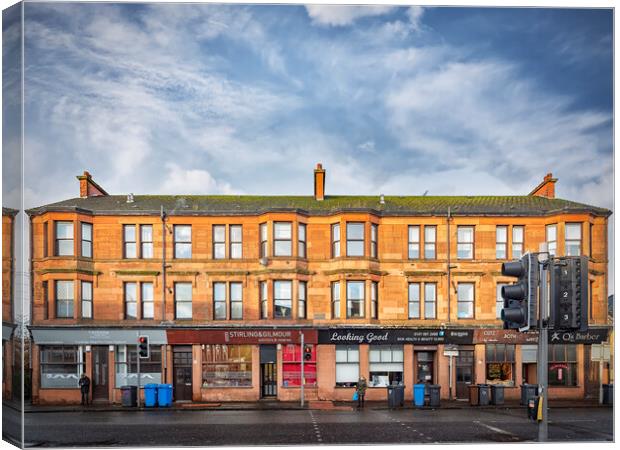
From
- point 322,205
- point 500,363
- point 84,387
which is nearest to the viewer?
point 84,387

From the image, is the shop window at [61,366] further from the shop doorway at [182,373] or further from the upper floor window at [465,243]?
the upper floor window at [465,243]

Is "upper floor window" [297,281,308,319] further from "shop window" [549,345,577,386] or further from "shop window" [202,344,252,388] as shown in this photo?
"shop window" [549,345,577,386]

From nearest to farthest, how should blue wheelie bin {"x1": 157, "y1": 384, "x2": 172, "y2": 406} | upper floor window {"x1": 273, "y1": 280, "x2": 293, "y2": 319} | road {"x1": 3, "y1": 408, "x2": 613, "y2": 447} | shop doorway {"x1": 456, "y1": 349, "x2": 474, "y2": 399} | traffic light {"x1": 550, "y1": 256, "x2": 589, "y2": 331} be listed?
traffic light {"x1": 550, "y1": 256, "x2": 589, "y2": 331} → road {"x1": 3, "y1": 408, "x2": 613, "y2": 447} → blue wheelie bin {"x1": 157, "y1": 384, "x2": 172, "y2": 406} → upper floor window {"x1": 273, "y1": 280, "x2": 293, "y2": 319} → shop doorway {"x1": 456, "y1": 349, "x2": 474, "y2": 399}

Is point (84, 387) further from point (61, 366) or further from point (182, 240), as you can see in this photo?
point (182, 240)

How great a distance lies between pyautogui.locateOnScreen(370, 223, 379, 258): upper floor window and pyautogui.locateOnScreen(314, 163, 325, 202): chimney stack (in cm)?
235

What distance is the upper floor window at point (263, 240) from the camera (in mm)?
29047

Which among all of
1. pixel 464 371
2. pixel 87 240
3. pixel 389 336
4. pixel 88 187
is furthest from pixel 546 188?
pixel 87 240

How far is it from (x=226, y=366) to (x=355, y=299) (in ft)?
19.6

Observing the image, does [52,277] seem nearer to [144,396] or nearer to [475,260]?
[144,396]

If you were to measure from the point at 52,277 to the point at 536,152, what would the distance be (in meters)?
18.4

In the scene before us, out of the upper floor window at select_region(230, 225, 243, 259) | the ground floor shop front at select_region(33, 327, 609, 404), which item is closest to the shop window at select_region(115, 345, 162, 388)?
the ground floor shop front at select_region(33, 327, 609, 404)

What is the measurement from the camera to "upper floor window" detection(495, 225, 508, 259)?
93.9 ft

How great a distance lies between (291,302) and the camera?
29.3 meters

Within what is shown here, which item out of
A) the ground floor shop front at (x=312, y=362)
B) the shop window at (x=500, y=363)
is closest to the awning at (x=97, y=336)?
the ground floor shop front at (x=312, y=362)
